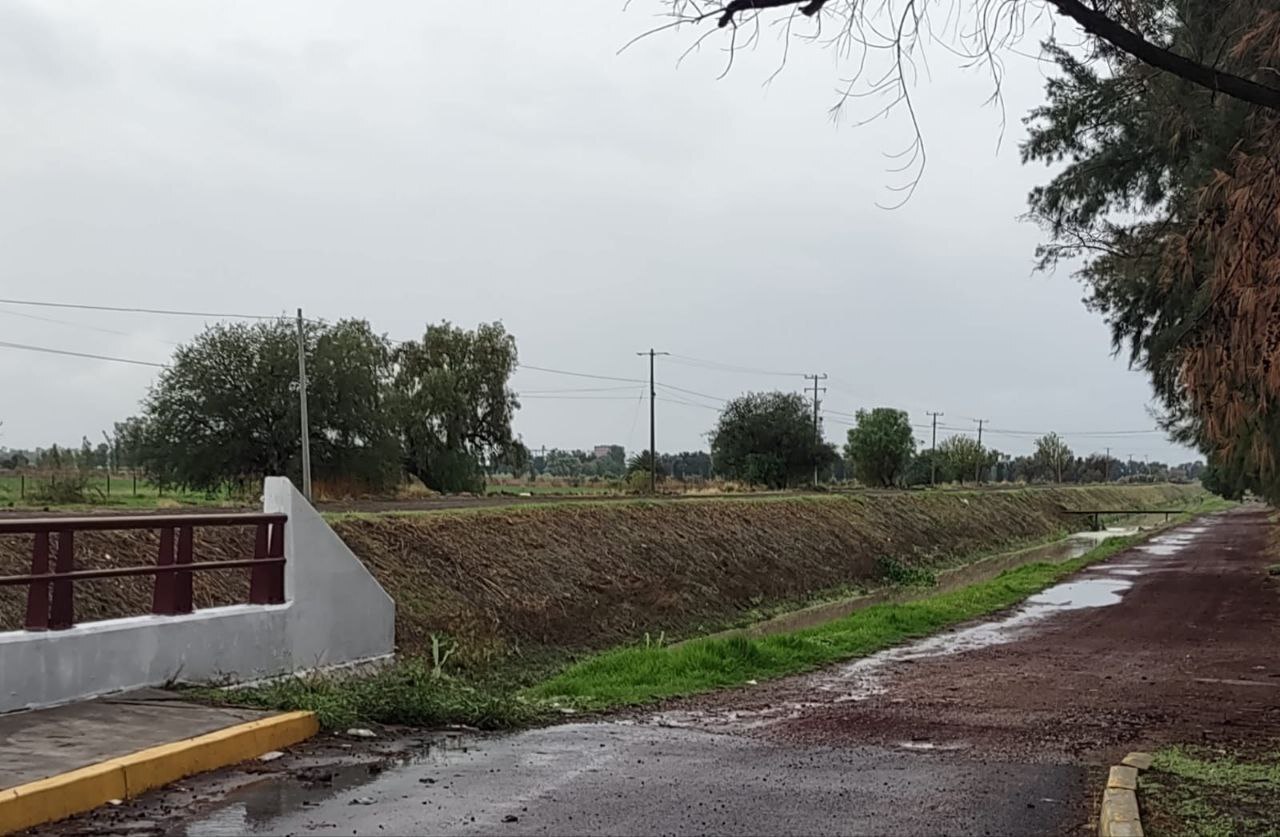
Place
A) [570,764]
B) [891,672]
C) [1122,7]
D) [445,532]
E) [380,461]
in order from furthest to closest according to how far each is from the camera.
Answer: [380,461], [445,532], [891,672], [570,764], [1122,7]

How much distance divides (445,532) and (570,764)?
15.4m

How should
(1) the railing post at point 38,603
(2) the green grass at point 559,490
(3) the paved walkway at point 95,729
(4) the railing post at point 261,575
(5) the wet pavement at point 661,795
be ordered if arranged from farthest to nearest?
(2) the green grass at point 559,490
(4) the railing post at point 261,575
(1) the railing post at point 38,603
(3) the paved walkway at point 95,729
(5) the wet pavement at point 661,795

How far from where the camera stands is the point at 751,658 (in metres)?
14.9

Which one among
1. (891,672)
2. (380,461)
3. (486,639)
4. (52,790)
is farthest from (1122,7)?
(380,461)

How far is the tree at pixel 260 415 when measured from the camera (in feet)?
143

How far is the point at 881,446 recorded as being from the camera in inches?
3652

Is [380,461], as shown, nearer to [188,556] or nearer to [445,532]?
[445,532]

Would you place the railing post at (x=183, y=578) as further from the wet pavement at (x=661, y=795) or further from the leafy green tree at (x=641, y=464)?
the leafy green tree at (x=641, y=464)

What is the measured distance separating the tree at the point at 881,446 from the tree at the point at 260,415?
52.1 meters

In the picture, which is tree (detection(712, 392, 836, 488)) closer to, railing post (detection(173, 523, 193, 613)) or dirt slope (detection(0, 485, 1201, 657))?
dirt slope (detection(0, 485, 1201, 657))

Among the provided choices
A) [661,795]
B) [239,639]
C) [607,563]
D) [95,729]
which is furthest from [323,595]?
[607,563]

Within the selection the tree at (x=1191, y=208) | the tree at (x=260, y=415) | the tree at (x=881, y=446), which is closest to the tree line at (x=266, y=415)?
the tree at (x=260, y=415)

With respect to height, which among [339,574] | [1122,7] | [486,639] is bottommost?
[486,639]

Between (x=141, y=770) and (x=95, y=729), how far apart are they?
1211 millimetres
